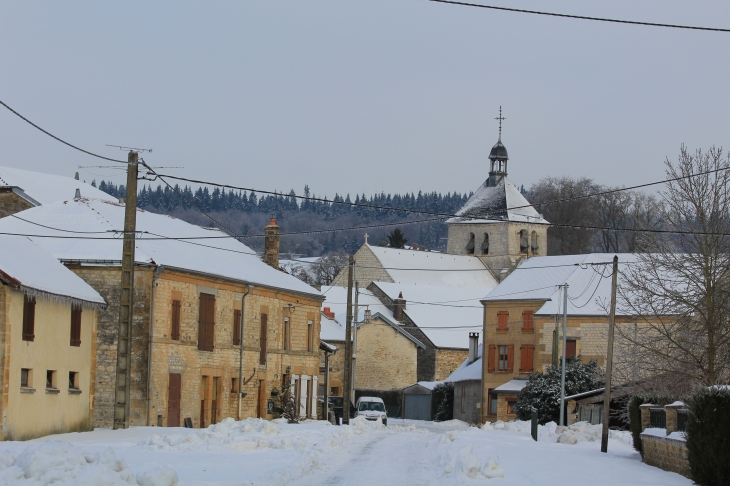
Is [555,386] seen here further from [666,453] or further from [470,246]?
[470,246]

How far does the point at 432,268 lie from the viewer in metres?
109

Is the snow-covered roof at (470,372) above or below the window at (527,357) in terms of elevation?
below

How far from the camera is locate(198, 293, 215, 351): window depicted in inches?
1576

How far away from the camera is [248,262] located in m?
47.9

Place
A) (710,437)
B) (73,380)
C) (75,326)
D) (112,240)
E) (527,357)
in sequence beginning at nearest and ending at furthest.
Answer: (710,437) → (75,326) → (73,380) → (112,240) → (527,357)


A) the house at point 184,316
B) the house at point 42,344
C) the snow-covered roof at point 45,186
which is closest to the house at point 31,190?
the snow-covered roof at point 45,186

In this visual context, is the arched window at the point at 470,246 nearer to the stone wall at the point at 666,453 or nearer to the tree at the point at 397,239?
the tree at the point at 397,239

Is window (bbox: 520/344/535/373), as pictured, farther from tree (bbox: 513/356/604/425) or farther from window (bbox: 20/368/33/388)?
window (bbox: 20/368/33/388)

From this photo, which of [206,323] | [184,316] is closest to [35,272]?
[184,316]

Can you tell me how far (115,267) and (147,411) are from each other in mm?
4696

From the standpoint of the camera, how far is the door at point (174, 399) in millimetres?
37000

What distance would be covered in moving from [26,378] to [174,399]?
10528mm

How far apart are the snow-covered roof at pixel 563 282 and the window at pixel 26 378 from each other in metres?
32.8

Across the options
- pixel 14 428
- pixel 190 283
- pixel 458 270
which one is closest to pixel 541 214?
pixel 458 270
